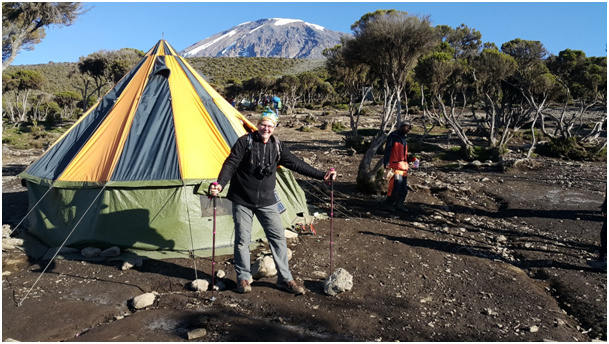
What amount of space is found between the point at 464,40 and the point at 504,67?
41885 millimetres

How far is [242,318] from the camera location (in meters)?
4.20

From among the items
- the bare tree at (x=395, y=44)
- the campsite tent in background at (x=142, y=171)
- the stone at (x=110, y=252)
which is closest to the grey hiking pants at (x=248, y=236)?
the campsite tent in background at (x=142, y=171)

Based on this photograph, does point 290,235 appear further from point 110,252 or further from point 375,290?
point 110,252

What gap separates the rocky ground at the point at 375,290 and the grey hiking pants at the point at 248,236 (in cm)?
25

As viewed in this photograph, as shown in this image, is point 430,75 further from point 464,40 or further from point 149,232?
point 464,40

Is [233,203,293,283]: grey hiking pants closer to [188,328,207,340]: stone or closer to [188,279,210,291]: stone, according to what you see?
[188,279,210,291]: stone

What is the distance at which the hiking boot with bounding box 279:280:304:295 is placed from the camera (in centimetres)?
481

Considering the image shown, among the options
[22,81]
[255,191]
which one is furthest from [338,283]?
[22,81]

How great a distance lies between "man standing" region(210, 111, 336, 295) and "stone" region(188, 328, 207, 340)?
1025 mm

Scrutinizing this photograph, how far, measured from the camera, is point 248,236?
15.9 feet

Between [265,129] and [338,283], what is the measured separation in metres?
1.83

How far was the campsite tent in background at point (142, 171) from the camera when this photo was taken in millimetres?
6090

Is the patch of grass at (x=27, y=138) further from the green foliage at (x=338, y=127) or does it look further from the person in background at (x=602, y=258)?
the person in background at (x=602, y=258)

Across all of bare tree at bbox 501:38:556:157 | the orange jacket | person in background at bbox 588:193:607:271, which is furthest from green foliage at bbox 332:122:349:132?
person in background at bbox 588:193:607:271
